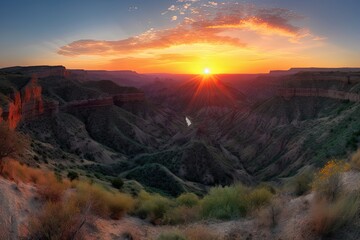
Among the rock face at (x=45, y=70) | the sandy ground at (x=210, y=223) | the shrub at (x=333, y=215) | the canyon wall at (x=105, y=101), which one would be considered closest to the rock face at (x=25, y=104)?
the canyon wall at (x=105, y=101)

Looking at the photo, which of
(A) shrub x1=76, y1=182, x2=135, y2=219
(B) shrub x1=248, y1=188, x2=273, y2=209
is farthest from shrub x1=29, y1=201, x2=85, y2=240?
(B) shrub x1=248, y1=188, x2=273, y2=209

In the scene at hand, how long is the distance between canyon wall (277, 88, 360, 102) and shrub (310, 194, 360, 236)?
182ft

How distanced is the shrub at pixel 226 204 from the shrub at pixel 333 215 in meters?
5.12

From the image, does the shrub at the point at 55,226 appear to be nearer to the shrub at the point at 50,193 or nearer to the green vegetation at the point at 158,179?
the shrub at the point at 50,193

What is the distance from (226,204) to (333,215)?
22.5 ft

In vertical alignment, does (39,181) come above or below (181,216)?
above

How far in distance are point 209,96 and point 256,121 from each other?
2507 inches

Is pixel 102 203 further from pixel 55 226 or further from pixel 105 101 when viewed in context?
pixel 105 101

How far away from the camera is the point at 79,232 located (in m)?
8.67

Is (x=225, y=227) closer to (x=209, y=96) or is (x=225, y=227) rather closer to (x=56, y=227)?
(x=56, y=227)

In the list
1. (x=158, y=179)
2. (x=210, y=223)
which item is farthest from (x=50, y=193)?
(x=158, y=179)

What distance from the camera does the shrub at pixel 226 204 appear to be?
44.5ft

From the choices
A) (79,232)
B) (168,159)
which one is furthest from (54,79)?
(79,232)

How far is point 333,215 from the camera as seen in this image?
319 inches
